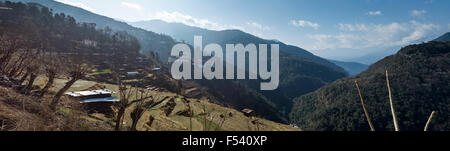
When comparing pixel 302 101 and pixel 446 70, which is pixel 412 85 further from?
pixel 302 101

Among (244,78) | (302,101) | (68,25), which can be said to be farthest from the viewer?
(244,78)

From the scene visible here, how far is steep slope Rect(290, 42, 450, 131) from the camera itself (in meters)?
83.8

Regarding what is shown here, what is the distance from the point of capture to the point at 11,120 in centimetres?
457

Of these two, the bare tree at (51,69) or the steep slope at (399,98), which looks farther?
the steep slope at (399,98)

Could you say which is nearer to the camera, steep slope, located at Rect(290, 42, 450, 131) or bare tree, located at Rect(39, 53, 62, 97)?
bare tree, located at Rect(39, 53, 62, 97)

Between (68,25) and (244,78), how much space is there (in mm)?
125940

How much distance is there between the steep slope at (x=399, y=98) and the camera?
83.8 m

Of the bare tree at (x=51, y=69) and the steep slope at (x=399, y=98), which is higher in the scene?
the bare tree at (x=51, y=69)

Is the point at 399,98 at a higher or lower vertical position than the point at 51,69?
lower

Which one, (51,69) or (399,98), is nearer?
(51,69)

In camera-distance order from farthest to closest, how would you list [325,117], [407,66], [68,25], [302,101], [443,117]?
[302,101], [407,66], [325,117], [68,25], [443,117]

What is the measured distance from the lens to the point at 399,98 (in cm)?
9150

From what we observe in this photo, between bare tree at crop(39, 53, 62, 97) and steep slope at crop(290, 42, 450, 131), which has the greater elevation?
bare tree at crop(39, 53, 62, 97)
